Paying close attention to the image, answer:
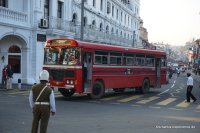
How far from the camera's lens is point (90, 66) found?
19.7 metres

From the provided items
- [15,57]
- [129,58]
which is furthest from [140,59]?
[15,57]

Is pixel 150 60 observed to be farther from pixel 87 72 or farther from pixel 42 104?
pixel 42 104

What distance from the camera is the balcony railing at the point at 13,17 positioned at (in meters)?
27.7

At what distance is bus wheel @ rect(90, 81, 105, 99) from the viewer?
66.5ft

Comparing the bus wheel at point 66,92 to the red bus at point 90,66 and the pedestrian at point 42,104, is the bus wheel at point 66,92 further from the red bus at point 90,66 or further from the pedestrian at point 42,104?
the pedestrian at point 42,104

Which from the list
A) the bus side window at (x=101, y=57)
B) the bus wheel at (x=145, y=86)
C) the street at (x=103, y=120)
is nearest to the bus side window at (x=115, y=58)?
the bus side window at (x=101, y=57)

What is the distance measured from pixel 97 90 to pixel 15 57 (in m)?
13.3

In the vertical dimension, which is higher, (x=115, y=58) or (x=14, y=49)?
(x=14, y=49)

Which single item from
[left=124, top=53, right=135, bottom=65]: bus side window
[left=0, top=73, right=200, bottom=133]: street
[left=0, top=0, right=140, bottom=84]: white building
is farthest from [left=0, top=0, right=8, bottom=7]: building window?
[left=0, top=73, right=200, bottom=133]: street

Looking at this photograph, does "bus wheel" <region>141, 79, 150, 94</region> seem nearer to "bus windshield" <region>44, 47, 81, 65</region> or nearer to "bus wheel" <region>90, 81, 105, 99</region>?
"bus wheel" <region>90, 81, 105, 99</region>

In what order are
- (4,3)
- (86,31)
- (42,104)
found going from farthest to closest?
(86,31), (4,3), (42,104)

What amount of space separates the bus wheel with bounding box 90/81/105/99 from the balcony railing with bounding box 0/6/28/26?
11.2 meters

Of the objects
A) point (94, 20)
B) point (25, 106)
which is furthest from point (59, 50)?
point (94, 20)

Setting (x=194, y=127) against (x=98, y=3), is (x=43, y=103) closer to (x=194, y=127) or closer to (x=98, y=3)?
(x=194, y=127)
